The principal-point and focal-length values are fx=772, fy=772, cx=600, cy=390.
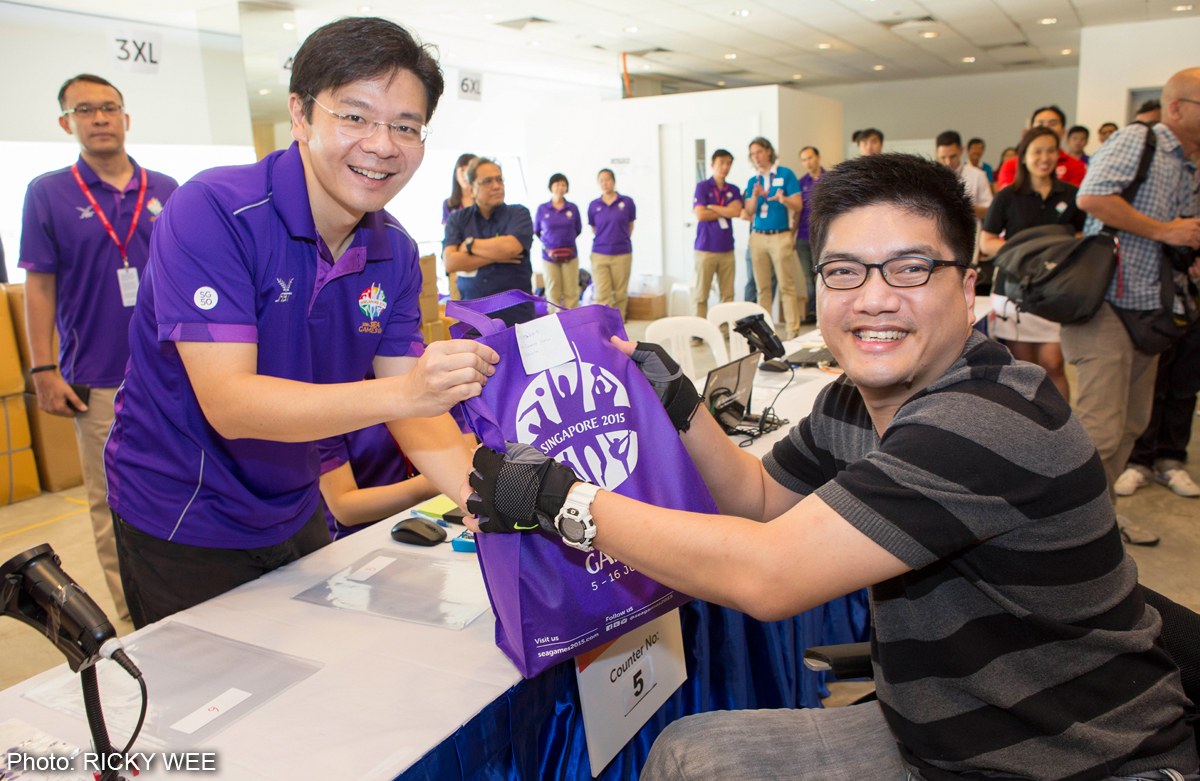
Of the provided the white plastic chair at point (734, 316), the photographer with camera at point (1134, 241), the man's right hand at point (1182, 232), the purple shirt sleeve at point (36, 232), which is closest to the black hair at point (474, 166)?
the white plastic chair at point (734, 316)

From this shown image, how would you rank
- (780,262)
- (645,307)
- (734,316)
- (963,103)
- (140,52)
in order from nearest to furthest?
1. (734,316)
2. (140,52)
3. (780,262)
4. (645,307)
5. (963,103)

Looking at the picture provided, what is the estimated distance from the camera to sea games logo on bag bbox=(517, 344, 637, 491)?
1138mm

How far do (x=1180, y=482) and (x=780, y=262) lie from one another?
15.1 feet

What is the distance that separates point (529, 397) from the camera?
1.13 metres

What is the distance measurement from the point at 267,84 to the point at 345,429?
957 centimetres

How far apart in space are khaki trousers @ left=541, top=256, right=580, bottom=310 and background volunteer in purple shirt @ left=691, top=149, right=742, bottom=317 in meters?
1.31

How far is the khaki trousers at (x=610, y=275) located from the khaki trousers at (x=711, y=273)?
91 centimetres

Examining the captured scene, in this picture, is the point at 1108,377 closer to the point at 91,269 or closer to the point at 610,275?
the point at 91,269

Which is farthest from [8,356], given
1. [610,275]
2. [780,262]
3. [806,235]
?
[806,235]

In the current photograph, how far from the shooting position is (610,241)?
8.39 m

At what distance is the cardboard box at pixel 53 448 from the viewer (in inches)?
169

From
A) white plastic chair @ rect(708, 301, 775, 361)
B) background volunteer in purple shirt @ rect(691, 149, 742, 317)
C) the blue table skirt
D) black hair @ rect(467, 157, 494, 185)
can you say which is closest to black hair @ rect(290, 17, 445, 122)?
the blue table skirt

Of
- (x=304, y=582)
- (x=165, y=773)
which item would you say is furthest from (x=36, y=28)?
(x=165, y=773)

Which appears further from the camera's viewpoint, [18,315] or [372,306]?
[18,315]
